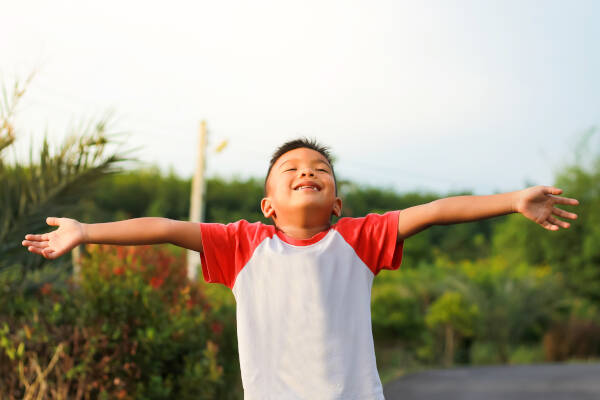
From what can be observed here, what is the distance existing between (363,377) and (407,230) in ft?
1.77

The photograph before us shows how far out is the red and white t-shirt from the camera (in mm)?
2281

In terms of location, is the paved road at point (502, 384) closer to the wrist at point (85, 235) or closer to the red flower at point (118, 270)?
the red flower at point (118, 270)

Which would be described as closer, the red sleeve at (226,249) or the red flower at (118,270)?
the red sleeve at (226,249)

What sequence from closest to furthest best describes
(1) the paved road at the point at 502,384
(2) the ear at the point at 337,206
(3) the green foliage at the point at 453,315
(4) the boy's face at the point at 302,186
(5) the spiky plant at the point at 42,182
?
(4) the boy's face at the point at 302,186
(2) the ear at the point at 337,206
(5) the spiky plant at the point at 42,182
(1) the paved road at the point at 502,384
(3) the green foliage at the point at 453,315

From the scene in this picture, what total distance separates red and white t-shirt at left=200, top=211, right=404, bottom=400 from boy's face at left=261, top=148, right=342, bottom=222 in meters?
0.11

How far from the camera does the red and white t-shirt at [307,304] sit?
2281 mm

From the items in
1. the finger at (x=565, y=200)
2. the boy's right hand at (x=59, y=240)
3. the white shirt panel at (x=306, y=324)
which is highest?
the finger at (x=565, y=200)

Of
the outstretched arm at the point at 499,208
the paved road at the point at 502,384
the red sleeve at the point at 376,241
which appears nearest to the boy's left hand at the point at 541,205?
the outstretched arm at the point at 499,208

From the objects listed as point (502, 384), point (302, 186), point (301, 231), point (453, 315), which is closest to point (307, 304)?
point (301, 231)

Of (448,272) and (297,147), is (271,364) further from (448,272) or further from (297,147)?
(448,272)

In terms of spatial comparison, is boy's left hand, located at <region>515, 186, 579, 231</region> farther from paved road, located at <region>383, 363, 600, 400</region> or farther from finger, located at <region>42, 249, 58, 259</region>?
paved road, located at <region>383, 363, 600, 400</region>

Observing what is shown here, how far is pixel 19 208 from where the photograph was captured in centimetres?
507

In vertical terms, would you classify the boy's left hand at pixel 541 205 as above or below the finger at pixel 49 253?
above

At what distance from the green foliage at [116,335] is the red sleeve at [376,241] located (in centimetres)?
339
